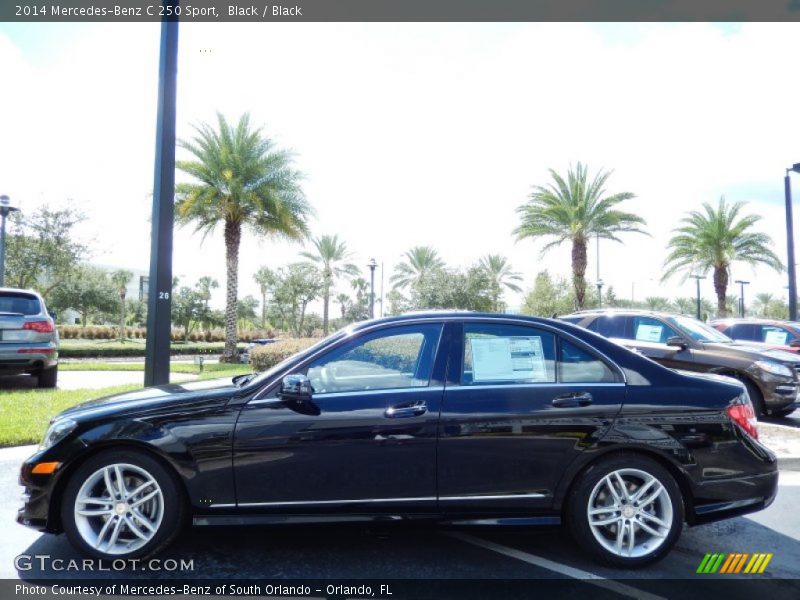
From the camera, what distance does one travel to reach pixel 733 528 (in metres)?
4.41

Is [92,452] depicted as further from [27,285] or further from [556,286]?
[556,286]

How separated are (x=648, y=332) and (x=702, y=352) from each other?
86cm

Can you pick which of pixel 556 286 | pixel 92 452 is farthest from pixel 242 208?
pixel 556 286

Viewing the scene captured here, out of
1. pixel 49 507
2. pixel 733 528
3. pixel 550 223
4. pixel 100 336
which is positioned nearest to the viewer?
pixel 49 507

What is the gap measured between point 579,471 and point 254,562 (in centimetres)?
214

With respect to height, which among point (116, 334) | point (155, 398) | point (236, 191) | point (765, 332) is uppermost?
point (236, 191)

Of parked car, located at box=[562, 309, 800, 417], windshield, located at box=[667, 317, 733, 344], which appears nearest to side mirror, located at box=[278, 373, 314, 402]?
parked car, located at box=[562, 309, 800, 417]

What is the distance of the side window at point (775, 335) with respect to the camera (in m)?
12.2

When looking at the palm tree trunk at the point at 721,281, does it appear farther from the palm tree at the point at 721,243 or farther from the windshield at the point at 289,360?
the windshield at the point at 289,360

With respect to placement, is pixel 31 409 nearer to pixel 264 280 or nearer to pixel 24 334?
pixel 24 334

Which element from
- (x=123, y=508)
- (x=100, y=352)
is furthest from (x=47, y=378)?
(x=100, y=352)

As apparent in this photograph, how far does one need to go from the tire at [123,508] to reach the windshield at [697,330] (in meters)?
8.37

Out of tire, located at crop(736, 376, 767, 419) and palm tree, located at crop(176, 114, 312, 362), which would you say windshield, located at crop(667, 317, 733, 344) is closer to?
tire, located at crop(736, 376, 767, 419)

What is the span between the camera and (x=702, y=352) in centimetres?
898
